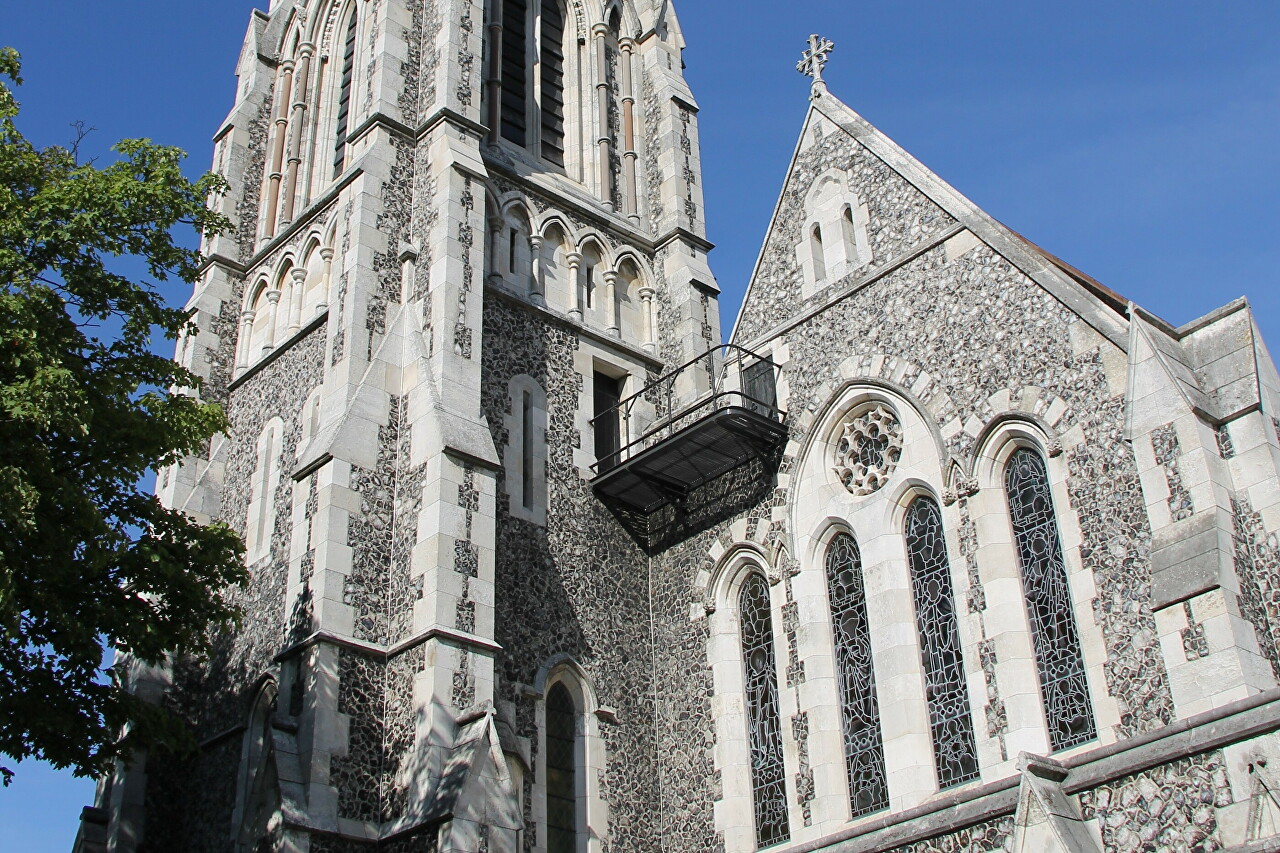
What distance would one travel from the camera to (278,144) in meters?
23.4

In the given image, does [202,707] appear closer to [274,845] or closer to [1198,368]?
[274,845]

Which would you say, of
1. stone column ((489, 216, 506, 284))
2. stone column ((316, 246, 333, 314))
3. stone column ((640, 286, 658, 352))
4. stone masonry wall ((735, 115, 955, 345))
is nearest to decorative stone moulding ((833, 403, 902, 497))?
stone masonry wall ((735, 115, 955, 345))

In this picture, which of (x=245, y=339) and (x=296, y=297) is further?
(x=245, y=339)

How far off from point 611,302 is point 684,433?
172 inches

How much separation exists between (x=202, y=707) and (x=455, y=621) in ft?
14.8

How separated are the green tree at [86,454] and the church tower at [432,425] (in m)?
1.87

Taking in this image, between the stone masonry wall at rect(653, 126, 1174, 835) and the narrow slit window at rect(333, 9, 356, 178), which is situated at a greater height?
the narrow slit window at rect(333, 9, 356, 178)

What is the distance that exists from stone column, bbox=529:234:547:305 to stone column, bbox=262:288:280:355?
4029 mm

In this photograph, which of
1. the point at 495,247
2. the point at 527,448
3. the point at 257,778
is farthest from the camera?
the point at 495,247

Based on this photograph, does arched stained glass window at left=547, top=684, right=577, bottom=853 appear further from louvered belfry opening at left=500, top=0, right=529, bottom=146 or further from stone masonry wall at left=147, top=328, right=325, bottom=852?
louvered belfry opening at left=500, top=0, right=529, bottom=146

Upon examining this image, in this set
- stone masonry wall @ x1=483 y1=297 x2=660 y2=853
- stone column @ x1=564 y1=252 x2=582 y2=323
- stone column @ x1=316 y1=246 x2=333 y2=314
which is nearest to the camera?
stone masonry wall @ x1=483 y1=297 x2=660 y2=853

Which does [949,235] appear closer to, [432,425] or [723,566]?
[723,566]

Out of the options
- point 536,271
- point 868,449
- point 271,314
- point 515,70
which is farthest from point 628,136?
point 868,449

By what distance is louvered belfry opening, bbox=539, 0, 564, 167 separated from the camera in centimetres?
2250
